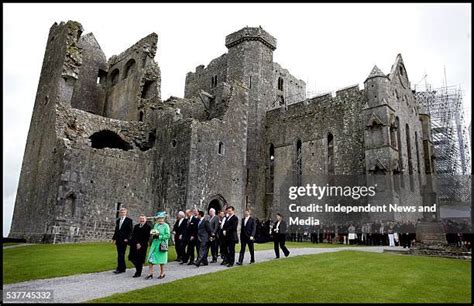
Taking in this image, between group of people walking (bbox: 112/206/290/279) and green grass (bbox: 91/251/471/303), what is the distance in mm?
1110

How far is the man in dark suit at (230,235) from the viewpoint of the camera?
440 inches

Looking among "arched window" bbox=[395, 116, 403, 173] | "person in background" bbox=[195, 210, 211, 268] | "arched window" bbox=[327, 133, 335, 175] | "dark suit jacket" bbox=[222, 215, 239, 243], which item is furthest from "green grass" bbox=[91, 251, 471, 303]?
"arched window" bbox=[327, 133, 335, 175]

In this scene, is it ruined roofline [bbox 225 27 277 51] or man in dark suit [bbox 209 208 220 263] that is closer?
man in dark suit [bbox 209 208 220 263]

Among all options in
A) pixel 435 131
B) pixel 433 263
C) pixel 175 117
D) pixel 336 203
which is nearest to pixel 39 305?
pixel 433 263

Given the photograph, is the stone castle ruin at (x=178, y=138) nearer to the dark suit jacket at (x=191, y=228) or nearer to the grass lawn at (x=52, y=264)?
the grass lawn at (x=52, y=264)

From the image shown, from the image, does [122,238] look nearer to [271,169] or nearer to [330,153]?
[330,153]

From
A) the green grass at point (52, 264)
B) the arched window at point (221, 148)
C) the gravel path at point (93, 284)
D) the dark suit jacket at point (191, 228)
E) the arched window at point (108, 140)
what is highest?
the arched window at point (108, 140)

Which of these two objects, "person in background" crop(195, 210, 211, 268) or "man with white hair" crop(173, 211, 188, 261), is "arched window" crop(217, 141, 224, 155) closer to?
"man with white hair" crop(173, 211, 188, 261)

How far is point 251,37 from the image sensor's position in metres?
33.8

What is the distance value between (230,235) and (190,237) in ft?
4.48

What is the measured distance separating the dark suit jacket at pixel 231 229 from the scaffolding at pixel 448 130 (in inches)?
1320

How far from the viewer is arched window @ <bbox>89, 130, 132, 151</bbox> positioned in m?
24.3

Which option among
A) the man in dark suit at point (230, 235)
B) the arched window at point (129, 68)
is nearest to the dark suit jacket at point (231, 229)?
the man in dark suit at point (230, 235)

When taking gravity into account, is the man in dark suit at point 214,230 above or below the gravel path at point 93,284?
above
